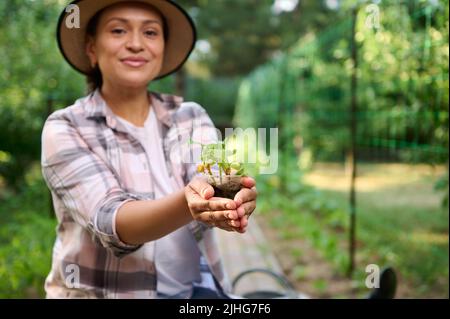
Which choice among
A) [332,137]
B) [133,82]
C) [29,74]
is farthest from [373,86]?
[133,82]

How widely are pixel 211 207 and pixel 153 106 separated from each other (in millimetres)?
804

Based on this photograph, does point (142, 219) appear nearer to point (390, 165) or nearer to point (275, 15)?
point (390, 165)

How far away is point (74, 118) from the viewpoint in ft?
5.82

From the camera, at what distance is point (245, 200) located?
1.30m

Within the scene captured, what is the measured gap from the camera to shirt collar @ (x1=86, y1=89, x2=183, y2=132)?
1818 millimetres

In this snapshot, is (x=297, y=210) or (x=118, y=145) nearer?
(x=118, y=145)

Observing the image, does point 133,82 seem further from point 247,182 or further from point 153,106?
point 247,182

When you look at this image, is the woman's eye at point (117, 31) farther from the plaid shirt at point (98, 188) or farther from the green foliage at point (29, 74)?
the green foliage at point (29, 74)

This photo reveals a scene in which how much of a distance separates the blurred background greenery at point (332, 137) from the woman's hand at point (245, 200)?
2.10m

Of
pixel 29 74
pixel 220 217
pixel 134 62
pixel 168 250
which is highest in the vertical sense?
pixel 29 74

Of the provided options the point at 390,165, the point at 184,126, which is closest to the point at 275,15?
the point at 390,165

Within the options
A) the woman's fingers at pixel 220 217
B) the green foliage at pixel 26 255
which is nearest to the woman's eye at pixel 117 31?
the woman's fingers at pixel 220 217

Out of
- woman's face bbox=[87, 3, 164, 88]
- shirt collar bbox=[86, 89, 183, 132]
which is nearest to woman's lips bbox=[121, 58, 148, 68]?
woman's face bbox=[87, 3, 164, 88]
